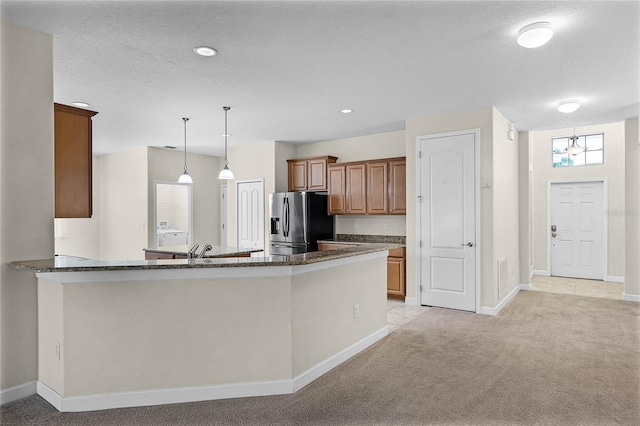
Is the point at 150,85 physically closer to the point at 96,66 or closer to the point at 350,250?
the point at 96,66

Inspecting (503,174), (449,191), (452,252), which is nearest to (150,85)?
(449,191)

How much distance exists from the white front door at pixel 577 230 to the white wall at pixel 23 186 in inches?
323

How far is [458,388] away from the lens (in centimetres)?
277

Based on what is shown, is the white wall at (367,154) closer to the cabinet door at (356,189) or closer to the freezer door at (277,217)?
the cabinet door at (356,189)

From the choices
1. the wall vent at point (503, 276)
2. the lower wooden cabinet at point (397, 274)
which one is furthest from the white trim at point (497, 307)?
the lower wooden cabinet at point (397, 274)

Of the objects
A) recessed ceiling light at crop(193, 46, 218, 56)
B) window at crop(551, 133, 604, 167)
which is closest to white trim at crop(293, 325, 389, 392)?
recessed ceiling light at crop(193, 46, 218, 56)

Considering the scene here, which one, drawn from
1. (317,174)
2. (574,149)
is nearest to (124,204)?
(317,174)

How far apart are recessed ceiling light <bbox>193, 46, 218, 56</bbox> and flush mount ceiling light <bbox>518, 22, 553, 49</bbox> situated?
7.56ft

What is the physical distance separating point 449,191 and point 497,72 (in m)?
1.81

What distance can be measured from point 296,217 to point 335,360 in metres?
3.46

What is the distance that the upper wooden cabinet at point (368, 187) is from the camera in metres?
5.82

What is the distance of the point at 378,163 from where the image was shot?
6.02m

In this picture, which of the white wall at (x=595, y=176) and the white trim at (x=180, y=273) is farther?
the white wall at (x=595, y=176)

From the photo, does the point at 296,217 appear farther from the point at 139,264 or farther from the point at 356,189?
the point at 139,264
